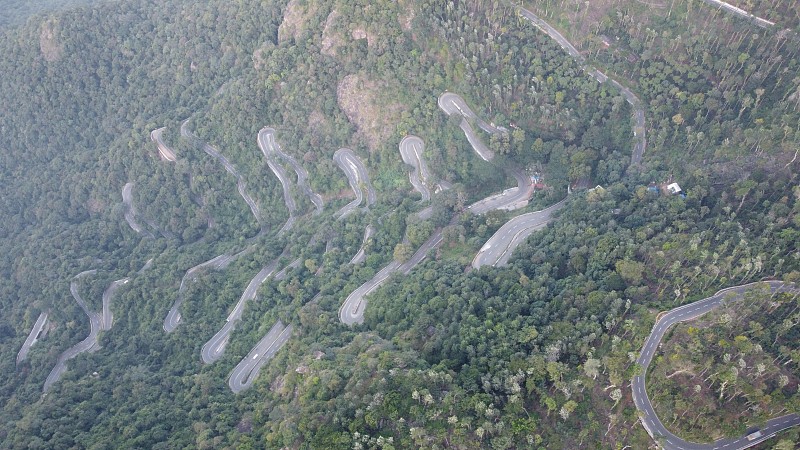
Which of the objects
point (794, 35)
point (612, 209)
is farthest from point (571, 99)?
point (794, 35)

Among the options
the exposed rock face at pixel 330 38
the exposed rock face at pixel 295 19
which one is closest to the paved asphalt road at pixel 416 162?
the exposed rock face at pixel 330 38

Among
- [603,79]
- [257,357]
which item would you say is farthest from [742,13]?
[257,357]

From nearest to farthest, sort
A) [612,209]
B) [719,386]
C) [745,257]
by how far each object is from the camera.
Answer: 1. [719,386]
2. [745,257]
3. [612,209]

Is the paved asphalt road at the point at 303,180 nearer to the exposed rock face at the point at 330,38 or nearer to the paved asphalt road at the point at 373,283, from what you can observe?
the exposed rock face at the point at 330,38

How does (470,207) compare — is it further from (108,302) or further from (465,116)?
(108,302)

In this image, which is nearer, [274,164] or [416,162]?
[416,162]

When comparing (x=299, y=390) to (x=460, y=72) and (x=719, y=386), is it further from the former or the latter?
(x=460, y=72)
